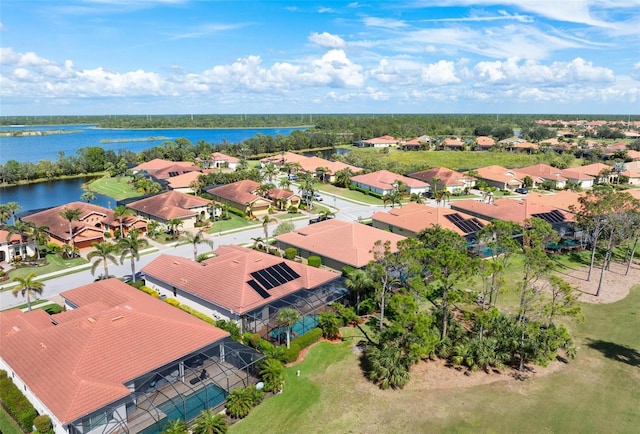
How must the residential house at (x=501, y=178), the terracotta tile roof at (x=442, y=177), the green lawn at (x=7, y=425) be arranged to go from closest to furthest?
1. the green lawn at (x=7, y=425)
2. the terracotta tile roof at (x=442, y=177)
3. the residential house at (x=501, y=178)

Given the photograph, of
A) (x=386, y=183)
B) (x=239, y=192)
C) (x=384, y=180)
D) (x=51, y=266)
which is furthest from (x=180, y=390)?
(x=384, y=180)

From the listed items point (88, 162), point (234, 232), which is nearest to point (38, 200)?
point (88, 162)

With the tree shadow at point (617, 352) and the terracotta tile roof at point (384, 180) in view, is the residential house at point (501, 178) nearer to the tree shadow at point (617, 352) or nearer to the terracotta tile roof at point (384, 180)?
the terracotta tile roof at point (384, 180)

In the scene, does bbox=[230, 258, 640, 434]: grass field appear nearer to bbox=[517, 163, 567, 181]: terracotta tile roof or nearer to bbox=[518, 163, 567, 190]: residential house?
bbox=[518, 163, 567, 190]: residential house

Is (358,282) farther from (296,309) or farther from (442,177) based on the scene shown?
(442,177)

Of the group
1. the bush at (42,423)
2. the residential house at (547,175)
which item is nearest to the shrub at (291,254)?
the bush at (42,423)

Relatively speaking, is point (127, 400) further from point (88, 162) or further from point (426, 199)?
point (88, 162)

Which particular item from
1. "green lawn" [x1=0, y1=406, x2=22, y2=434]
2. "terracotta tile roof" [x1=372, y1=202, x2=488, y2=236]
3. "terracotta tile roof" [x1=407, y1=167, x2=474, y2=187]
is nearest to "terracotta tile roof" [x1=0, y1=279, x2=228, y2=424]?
"green lawn" [x1=0, y1=406, x2=22, y2=434]

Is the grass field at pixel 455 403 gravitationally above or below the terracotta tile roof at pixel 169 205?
below
